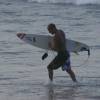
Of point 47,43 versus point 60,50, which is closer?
point 60,50

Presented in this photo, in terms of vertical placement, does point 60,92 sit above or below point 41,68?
above

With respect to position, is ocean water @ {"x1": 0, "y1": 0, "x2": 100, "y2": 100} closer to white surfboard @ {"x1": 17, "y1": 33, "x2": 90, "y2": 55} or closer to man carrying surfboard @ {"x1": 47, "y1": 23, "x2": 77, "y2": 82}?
man carrying surfboard @ {"x1": 47, "y1": 23, "x2": 77, "y2": 82}

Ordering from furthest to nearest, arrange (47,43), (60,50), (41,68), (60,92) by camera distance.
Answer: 1. (41,68)
2. (47,43)
3. (60,50)
4. (60,92)

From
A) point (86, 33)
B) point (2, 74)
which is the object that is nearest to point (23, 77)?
point (2, 74)

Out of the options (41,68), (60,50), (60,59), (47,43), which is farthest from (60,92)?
(41,68)

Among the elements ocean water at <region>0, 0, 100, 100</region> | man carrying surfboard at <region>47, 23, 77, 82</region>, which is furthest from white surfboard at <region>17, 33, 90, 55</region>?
man carrying surfboard at <region>47, 23, 77, 82</region>

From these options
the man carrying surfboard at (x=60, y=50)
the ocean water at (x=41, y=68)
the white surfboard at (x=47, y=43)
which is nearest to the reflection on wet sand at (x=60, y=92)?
the ocean water at (x=41, y=68)

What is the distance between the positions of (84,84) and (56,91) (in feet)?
3.28

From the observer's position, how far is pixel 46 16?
35.1 metres

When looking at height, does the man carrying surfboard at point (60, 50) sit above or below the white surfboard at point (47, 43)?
above

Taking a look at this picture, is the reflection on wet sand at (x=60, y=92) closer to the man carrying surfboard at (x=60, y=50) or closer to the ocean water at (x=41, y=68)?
the ocean water at (x=41, y=68)

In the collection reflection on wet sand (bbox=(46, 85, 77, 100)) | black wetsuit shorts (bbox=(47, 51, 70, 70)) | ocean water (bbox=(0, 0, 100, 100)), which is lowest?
ocean water (bbox=(0, 0, 100, 100))

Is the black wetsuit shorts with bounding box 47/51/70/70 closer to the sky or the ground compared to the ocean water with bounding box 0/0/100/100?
closer to the sky

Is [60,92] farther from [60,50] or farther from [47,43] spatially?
[47,43]
